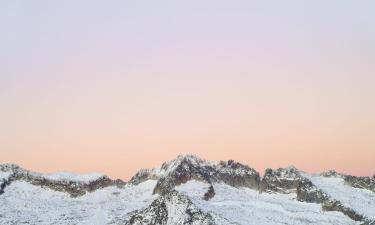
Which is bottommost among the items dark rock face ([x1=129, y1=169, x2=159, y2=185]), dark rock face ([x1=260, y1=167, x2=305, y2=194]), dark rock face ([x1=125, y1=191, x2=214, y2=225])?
dark rock face ([x1=125, y1=191, x2=214, y2=225])

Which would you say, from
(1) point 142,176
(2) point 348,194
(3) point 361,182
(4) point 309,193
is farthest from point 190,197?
(3) point 361,182

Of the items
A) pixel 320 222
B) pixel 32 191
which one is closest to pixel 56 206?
pixel 32 191

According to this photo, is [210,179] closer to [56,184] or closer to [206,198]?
[206,198]

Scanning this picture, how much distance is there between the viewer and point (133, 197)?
156 metres

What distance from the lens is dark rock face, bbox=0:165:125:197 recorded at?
165 m

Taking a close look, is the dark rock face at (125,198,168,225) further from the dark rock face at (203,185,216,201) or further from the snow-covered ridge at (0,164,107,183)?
the snow-covered ridge at (0,164,107,183)

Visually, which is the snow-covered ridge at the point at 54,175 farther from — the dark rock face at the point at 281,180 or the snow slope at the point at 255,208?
the dark rock face at the point at 281,180

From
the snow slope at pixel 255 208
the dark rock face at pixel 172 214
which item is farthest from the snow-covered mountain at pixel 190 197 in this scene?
the snow slope at pixel 255 208

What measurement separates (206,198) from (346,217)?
29.0 metres

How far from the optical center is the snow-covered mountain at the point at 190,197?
124 metres

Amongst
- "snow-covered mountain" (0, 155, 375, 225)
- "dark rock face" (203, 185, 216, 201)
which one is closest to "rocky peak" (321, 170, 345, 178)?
"snow-covered mountain" (0, 155, 375, 225)

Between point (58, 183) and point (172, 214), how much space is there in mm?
55851

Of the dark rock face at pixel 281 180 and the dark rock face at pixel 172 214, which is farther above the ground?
the dark rock face at pixel 281 180

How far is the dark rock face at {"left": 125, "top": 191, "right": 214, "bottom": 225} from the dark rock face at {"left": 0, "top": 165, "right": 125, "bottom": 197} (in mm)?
41790
